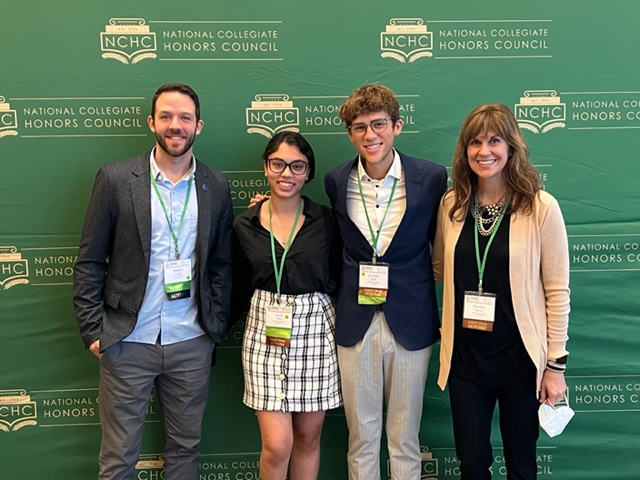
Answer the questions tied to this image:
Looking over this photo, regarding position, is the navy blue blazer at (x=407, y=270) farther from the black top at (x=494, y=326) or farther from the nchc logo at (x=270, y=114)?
the nchc logo at (x=270, y=114)

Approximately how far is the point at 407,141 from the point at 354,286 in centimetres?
84

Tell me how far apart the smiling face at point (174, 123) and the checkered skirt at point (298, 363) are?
651 mm

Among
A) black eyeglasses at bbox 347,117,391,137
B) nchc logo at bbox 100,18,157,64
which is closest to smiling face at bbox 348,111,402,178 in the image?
black eyeglasses at bbox 347,117,391,137

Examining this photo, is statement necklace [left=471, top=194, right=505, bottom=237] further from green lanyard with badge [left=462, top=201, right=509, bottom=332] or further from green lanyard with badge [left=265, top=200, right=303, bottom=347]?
green lanyard with badge [left=265, top=200, right=303, bottom=347]

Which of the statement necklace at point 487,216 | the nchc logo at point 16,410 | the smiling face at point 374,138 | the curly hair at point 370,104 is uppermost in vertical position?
the curly hair at point 370,104

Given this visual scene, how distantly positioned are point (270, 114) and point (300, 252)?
76 cm

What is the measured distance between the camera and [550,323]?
1.83 m

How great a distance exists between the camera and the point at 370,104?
191 cm

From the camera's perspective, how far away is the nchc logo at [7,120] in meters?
2.35

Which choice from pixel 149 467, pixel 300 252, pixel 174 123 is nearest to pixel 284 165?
pixel 300 252

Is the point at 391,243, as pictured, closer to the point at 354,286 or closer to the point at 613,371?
the point at 354,286

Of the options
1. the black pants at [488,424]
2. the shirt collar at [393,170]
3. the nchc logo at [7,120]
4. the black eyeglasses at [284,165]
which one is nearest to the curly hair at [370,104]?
the shirt collar at [393,170]

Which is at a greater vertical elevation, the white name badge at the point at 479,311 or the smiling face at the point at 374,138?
the smiling face at the point at 374,138

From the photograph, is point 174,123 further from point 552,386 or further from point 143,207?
point 552,386
